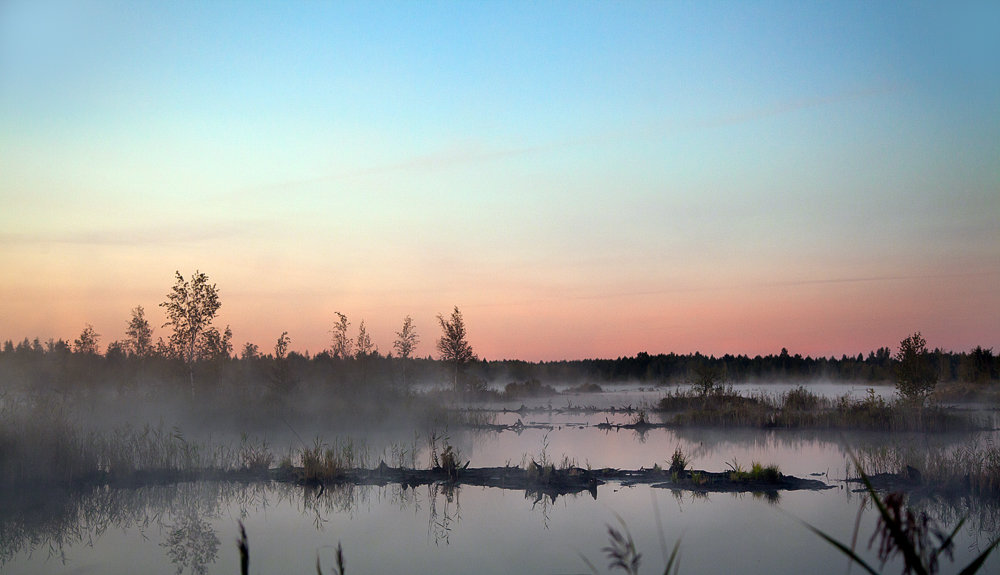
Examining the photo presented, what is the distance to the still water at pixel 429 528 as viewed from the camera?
9.61m

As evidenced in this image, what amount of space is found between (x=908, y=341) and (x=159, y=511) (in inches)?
898

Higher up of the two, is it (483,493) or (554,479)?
(554,479)

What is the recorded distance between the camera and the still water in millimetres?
9609

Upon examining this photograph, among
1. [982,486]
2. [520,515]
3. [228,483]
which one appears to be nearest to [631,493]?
[520,515]

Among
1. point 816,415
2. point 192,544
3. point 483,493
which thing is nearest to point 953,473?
point 483,493

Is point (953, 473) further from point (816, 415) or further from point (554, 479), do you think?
point (816, 415)

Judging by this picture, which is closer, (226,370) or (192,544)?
(192,544)

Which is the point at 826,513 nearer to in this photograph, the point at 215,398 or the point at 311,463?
the point at 311,463

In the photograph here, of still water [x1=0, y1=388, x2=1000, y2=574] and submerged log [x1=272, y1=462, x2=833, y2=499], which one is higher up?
submerged log [x1=272, y1=462, x2=833, y2=499]

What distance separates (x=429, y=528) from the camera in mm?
11703

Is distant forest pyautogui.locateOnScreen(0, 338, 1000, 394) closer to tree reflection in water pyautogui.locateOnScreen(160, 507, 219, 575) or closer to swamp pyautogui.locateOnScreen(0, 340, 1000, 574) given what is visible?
swamp pyautogui.locateOnScreen(0, 340, 1000, 574)

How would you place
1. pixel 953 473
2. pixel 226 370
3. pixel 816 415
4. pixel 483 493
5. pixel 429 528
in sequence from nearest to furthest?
pixel 429 528 → pixel 953 473 → pixel 483 493 → pixel 816 415 → pixel 226 370

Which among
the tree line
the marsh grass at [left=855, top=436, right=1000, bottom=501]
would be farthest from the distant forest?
the marsh grass at [left=855, top=436, right=1000, bottom=501]

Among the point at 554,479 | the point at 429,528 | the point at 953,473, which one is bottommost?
the point at 429,528
